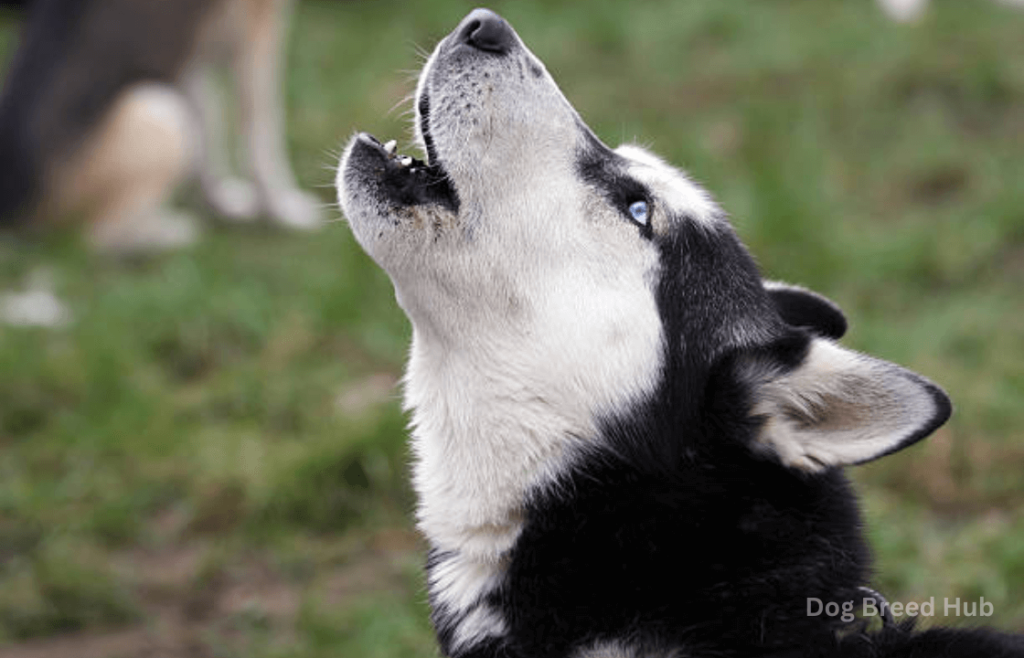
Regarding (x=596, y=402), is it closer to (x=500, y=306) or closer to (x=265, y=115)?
(x=500, y=306)

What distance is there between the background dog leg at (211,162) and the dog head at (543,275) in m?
4.81

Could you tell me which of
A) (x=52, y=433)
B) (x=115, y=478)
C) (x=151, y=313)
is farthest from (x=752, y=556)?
(x=151, y=313)

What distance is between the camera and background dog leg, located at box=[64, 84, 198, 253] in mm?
7012

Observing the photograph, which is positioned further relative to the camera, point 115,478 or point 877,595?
point 115,478

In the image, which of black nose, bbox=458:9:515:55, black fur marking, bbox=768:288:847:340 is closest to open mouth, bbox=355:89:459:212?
black nose, bbox=458:9:515:55

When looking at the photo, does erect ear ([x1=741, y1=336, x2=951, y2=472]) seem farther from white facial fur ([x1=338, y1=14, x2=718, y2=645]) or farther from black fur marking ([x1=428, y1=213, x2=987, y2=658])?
white facial fur ([x1=338, y1=14, x2=718, y2=645])

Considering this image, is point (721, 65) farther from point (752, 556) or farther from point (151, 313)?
point (752, 556)

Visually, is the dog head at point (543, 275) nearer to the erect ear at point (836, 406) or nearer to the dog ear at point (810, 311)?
the erect ear at point (836, 406)

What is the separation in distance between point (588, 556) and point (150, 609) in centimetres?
203

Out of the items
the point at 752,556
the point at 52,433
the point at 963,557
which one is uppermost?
the point at 52,433

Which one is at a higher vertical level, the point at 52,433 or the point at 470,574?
the point at 52,433

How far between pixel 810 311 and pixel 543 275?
2.48 feet

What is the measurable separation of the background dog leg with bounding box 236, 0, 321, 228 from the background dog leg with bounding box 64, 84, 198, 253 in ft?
1.39

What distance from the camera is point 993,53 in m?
7.29
